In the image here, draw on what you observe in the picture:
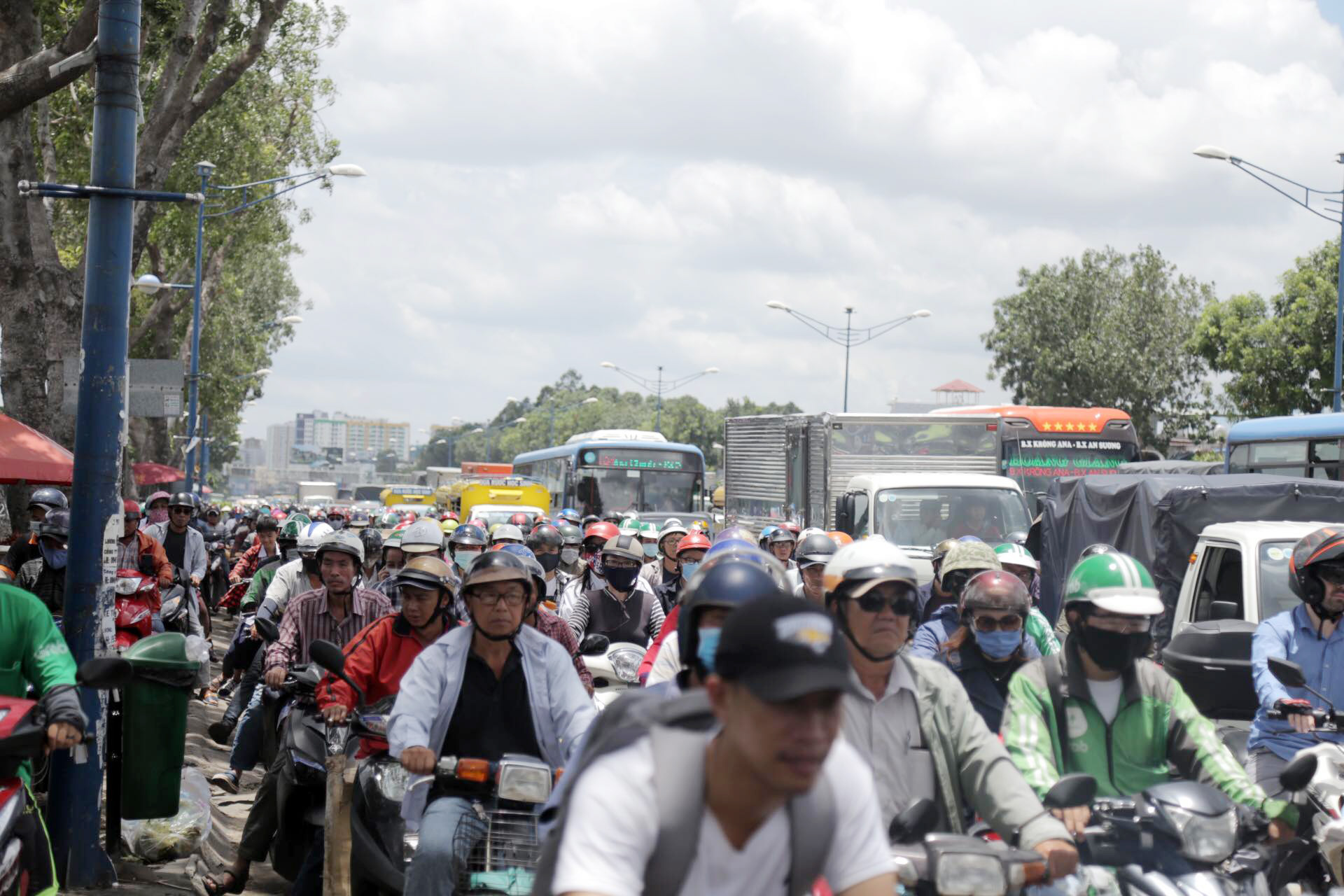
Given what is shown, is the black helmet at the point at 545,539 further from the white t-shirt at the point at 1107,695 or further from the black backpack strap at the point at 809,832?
the black backpack strap at the point at 809,832

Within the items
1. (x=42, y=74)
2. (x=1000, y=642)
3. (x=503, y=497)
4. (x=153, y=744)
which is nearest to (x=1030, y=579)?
(x=1000, y=642)

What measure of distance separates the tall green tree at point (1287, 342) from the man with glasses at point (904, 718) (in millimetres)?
36937

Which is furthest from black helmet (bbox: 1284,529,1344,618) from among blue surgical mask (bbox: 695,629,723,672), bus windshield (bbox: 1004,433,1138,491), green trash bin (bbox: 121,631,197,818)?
bus windshield (bbox: 1004,433,1138,491)

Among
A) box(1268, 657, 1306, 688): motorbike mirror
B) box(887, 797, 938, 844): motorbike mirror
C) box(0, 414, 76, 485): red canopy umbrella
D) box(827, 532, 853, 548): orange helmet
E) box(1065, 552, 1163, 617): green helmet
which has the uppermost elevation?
box(0, 414, 76, 485): red canopy umbrella

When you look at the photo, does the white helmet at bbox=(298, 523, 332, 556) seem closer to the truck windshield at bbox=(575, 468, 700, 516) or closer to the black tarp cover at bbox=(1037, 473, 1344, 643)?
the black tarp cover at bbox=(1037, 473, 1344, 643)

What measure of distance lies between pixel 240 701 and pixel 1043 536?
913 cm

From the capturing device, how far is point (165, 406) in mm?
14164

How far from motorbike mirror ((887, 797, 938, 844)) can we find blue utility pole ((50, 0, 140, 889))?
5370mm

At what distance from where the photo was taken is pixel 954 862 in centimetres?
342

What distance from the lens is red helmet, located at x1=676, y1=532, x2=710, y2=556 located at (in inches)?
450

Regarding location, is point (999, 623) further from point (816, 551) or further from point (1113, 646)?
point (816, 551)

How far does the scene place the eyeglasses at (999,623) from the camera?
18.9ft

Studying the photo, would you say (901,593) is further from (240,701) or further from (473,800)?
(240,701)

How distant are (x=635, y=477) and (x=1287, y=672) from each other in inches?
1104
